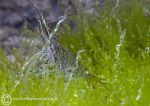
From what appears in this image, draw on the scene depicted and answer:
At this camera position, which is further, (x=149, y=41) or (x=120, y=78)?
(x=149, y=41)

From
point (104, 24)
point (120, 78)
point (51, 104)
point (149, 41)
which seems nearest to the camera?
point (51, 104)

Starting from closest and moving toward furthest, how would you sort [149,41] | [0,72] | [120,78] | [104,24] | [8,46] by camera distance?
[120,78] → [149,41] → [0,72] → [104,24] → [8,46]

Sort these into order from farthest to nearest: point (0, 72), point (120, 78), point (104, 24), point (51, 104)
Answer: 1. point (104, 24)
2. point (0, 72)
3. point (120, 78)
4. point (51, 104)

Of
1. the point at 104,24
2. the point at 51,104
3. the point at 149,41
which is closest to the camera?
the point at 51,104

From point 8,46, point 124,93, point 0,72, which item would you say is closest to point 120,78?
point 124,93

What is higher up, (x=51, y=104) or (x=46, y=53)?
(x=46, y=53)

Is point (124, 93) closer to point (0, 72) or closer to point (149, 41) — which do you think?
point (149, 41)

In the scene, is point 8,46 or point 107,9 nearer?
point 107,9

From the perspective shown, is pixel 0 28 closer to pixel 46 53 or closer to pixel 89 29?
pixel 89 29

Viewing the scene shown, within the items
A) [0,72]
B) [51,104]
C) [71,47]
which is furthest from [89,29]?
[51,104]
